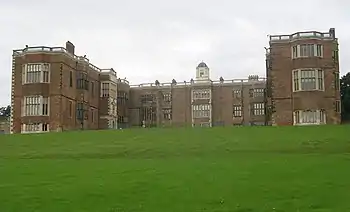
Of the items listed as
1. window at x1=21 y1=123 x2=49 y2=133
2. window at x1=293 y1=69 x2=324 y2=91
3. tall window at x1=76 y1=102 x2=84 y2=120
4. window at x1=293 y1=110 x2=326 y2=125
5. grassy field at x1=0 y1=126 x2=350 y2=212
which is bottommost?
grassy field at x1=0 y1=126 x2=350 y2=212

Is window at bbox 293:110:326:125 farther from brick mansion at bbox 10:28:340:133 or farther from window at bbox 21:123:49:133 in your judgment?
window at bbox 21:123:49:133

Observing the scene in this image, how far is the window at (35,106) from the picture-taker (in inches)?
2228

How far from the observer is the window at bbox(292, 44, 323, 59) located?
52.8 metres

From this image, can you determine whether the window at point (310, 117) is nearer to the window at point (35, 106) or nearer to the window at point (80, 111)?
the window at point (80, 111)

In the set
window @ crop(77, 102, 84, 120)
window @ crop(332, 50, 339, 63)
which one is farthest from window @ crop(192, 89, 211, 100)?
window @ crop(332, 50, 339, 63)

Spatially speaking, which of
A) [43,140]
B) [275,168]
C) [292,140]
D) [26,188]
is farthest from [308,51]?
[26,188]

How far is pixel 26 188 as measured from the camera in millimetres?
16484

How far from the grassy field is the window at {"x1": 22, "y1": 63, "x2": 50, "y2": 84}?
23.1m

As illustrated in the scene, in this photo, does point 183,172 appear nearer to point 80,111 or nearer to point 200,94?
point 80,111

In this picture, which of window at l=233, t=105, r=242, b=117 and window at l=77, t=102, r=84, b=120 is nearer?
window at l=77, t=102, r=84, b=120

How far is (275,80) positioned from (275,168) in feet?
119

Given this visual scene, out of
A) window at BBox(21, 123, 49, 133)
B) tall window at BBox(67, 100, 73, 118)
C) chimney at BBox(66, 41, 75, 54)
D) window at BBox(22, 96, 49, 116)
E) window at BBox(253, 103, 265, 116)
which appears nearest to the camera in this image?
window at BBox(22, 96, 49, 116)

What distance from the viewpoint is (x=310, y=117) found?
171 ft

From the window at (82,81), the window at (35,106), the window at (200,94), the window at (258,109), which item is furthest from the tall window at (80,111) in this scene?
the window at (258,109)
